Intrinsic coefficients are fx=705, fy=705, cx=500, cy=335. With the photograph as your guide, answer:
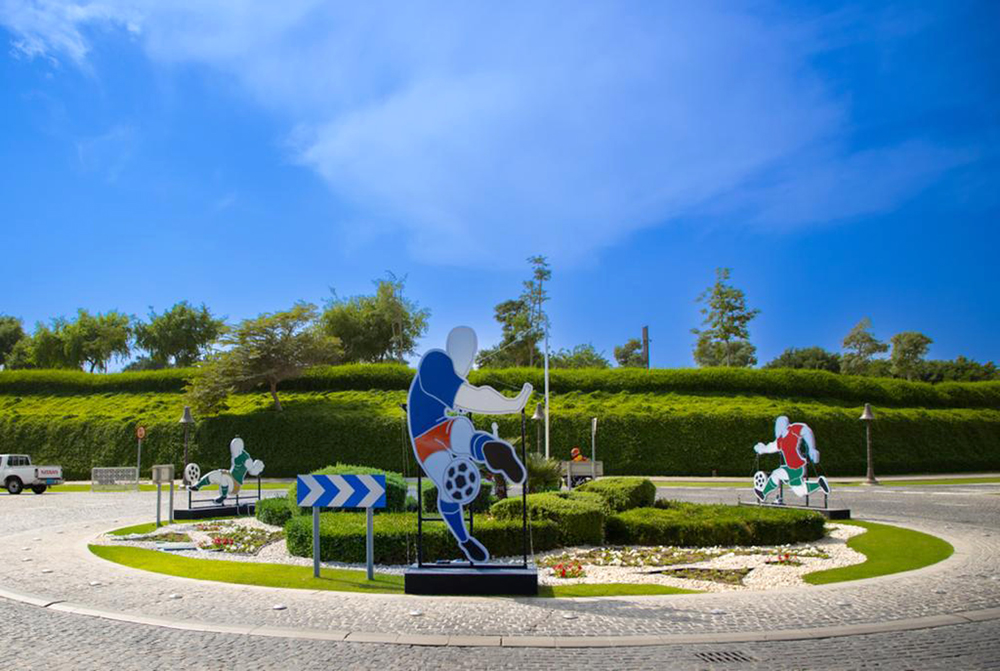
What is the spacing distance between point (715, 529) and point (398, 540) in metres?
5.48

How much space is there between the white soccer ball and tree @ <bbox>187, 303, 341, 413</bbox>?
3191 centimetres

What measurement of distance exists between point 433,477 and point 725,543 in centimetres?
630

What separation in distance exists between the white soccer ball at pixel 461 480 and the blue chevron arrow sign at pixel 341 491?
111 centimetres

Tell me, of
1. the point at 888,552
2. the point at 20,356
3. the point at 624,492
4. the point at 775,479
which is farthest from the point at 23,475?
the point at 20,356

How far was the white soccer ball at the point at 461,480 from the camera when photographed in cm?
A: 844

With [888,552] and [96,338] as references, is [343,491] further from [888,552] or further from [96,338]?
[96,338]

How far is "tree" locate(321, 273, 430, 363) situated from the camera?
62500mm

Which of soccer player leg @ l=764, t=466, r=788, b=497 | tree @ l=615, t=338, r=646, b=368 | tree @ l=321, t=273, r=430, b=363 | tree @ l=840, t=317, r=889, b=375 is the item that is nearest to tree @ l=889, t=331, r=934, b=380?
tree @ l=840, t=317, r=889, b=375

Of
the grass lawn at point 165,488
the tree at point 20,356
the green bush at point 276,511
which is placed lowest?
the grass lawn at point 165,488

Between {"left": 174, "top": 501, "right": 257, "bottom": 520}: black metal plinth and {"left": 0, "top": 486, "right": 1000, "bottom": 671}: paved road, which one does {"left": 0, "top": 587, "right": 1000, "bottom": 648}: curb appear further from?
{"left": 174, "top": 501, "right": 257, "bottom": 520}: black metal plinth

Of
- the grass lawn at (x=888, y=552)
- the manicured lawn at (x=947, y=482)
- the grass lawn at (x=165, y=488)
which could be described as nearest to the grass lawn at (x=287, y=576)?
the grass lawn at (x=888, y=552)

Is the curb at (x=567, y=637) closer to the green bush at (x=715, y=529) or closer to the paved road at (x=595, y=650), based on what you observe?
the paved road at (x=595, y=650)

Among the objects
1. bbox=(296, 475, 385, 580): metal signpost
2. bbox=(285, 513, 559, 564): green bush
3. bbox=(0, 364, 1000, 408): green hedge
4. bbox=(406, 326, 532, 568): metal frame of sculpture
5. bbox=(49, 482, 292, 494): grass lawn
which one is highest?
bbox=(0, 364, 1000, 408): green hedge

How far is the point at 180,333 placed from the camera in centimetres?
6562
